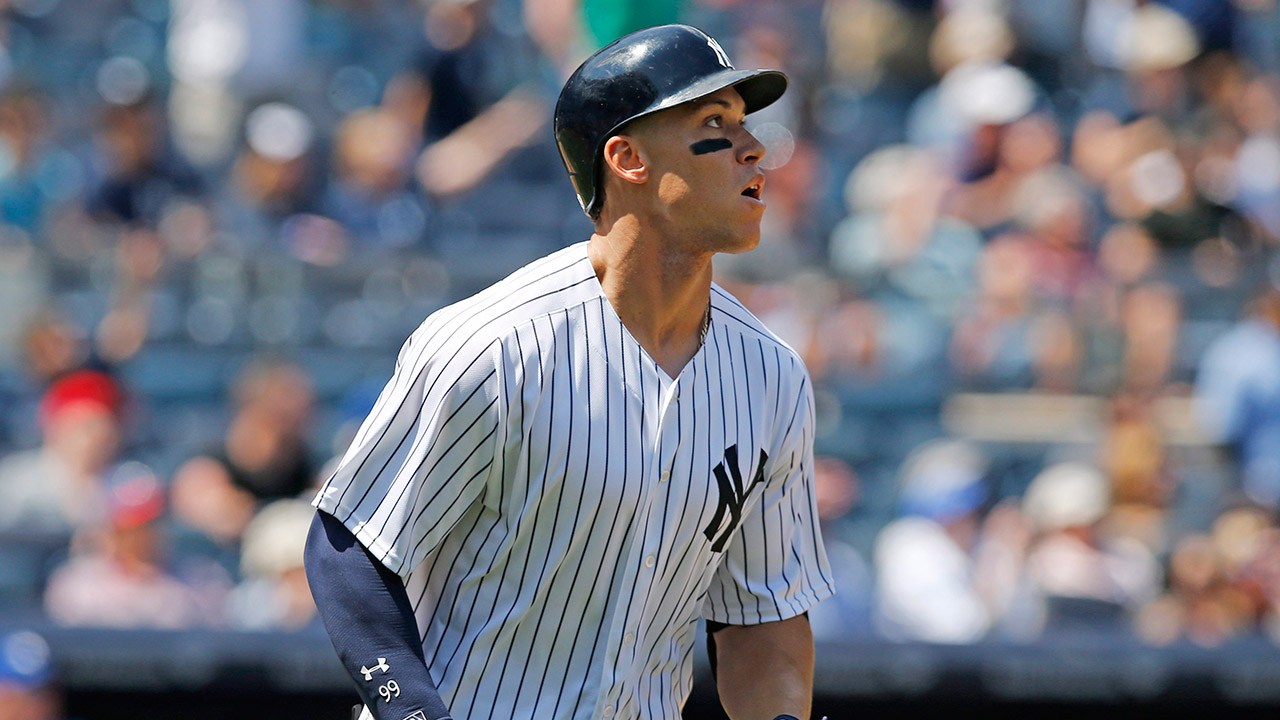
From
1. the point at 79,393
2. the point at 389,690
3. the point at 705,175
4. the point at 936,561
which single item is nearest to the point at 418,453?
the point at 389,690

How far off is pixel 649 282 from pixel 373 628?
0.67 meters

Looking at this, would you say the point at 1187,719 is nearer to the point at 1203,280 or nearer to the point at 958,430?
the point at 958,430

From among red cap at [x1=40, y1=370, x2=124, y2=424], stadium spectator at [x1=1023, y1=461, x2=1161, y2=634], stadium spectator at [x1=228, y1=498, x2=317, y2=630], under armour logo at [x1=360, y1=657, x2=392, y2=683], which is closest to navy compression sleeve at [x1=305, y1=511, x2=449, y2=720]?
under armour logo at [x1=360, y1=657, x2=392, y2=683]

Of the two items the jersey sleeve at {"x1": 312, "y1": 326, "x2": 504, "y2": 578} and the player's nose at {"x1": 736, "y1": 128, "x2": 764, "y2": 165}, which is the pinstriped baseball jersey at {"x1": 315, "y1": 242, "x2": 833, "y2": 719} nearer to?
the jersey sleeve at {"x1": 312, "y1": 326, "x2": 504, "y2": 578}

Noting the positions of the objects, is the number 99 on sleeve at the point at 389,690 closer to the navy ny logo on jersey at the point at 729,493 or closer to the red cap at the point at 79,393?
the navy ny logo on jersey at the point at 729,493

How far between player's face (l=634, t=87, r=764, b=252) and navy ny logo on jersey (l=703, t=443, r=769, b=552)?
1.10 feet

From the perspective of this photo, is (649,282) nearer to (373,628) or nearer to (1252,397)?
(373,628)

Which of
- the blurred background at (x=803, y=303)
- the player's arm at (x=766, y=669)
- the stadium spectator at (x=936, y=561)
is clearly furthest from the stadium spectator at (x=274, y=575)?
the player's arm at (x=766, y=669)

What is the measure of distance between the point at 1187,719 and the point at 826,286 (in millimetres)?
2513

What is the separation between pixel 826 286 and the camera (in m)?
7.17

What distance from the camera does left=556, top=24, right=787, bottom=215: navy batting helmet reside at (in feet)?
8.11

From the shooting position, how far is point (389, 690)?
92.4 inches

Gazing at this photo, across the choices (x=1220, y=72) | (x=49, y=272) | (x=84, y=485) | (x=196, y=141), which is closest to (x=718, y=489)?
(x=84, y=485)

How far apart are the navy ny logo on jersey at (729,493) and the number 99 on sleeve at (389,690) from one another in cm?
54
